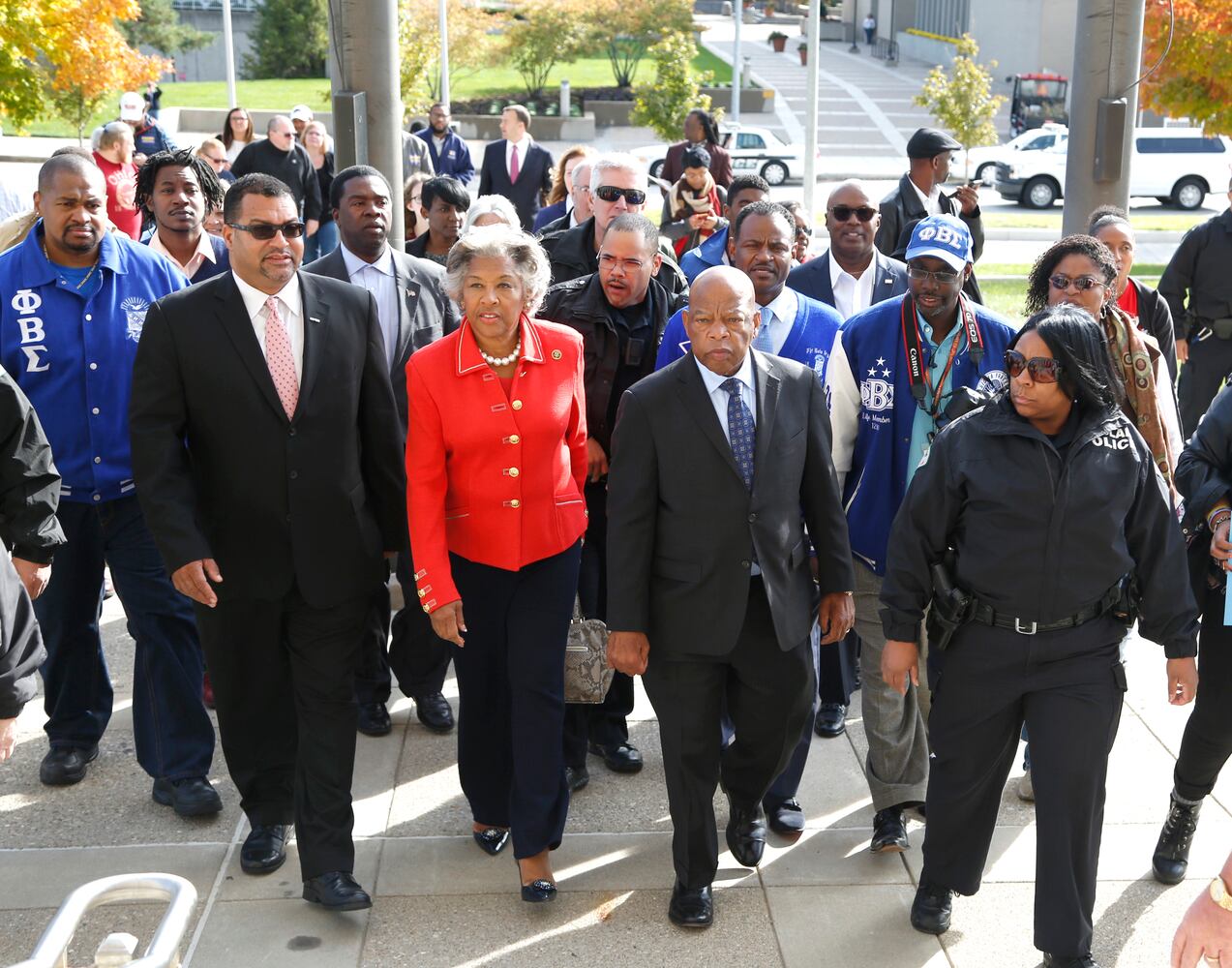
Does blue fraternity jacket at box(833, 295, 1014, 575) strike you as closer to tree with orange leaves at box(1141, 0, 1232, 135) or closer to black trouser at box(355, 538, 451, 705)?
black trouser at box(355, 538, 451, 705)

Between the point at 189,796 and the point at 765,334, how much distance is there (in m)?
2.85

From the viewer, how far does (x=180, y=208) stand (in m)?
6.62

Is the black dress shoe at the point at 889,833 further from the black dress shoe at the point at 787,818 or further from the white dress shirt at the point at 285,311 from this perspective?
Result: the white dress shirt at the point at 285,311

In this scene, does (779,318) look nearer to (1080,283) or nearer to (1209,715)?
(1080,283)

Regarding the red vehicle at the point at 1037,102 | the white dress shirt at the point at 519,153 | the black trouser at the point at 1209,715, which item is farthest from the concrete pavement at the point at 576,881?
the red vehicle at the point at 1037,102

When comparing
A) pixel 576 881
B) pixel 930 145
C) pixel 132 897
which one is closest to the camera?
pixel 132 897

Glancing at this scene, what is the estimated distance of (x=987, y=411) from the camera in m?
4.55

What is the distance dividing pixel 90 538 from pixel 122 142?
25.3 feet

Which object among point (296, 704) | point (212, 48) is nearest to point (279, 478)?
point (296, 704)

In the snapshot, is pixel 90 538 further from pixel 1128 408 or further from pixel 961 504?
pixel 1128 408

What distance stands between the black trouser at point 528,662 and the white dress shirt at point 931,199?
448 cm

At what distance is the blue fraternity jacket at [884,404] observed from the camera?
5.32m

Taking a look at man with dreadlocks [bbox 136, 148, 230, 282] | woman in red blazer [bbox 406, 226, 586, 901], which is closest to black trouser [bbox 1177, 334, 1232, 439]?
A: woman in red blazer [bbox 406, 226, 586, 901]

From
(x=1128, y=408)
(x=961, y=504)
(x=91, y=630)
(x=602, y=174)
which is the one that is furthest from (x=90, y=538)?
(x=1128, y=408)
